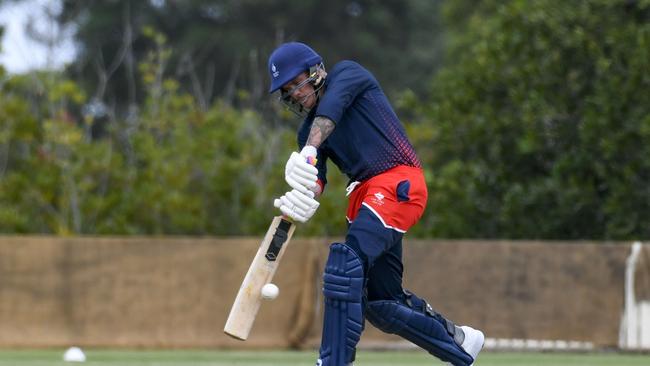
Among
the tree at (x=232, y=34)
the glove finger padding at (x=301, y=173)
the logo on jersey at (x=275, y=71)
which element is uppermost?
Answer: the logo on jersey at (x=275, y=71)

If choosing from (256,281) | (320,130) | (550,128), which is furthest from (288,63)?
(550,128)

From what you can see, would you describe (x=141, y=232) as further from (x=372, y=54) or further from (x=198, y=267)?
(x=372, y=54)

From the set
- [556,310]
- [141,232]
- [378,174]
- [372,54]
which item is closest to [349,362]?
[378,174]

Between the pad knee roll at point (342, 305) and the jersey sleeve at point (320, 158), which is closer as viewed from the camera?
the pad knee roll at point (342, 305)

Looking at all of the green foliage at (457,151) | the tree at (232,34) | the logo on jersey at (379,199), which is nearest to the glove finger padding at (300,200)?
the logo on jersey at (379,199)

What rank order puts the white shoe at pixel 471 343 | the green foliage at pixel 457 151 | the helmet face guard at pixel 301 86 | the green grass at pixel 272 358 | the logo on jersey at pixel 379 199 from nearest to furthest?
the logo on jersey at pixel 379 199 → the helmet face guard at pixel 301 86 → the white shoe at pixel 471 343 → the green grass at pixel 272 358 → the green foliage at pixel 457 151

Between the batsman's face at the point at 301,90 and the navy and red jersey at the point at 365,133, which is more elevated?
the batsman's face at the point at 301,90

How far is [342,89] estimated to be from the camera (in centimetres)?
759

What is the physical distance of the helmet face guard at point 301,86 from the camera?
7.72 meters

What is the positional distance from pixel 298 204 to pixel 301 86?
28.7 inches

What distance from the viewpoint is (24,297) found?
13.7 m

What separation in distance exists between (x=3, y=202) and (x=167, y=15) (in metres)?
22.3

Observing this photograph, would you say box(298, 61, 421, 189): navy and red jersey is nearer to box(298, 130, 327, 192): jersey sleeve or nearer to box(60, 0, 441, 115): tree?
box(298, 130, 327, 192): jersey sleeve

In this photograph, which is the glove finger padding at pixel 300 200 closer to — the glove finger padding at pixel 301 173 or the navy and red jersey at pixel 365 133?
the glove finger padding at pixel 301 173
